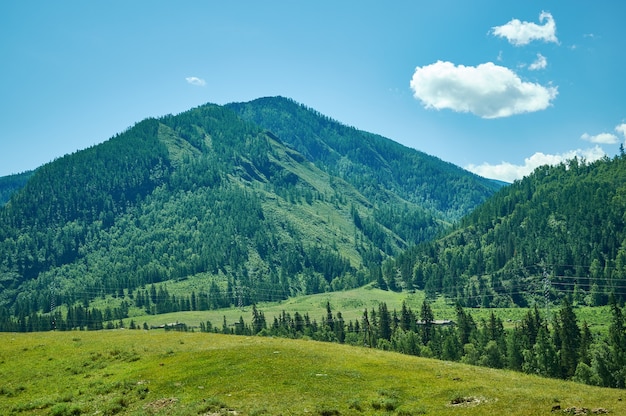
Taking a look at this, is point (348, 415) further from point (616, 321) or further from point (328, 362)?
point (616, 321)

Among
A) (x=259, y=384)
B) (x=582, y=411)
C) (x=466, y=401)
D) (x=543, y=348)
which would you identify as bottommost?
(x=543, y=348)

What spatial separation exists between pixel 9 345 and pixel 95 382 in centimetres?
2995

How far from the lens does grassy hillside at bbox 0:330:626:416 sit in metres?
42.2

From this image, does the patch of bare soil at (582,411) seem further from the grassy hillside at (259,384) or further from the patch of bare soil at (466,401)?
the patch of bare soil at (466,401)

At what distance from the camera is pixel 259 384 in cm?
5019

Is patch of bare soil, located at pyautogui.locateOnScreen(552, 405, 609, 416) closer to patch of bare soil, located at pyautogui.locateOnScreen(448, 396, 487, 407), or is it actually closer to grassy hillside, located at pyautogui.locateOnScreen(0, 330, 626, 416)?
grassy hillside, located at pyautogui.locateOnScreen(0, 330, 626, 416)

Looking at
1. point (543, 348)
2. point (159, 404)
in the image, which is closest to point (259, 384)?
point (159, 404)

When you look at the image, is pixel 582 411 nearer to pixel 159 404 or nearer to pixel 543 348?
pixel 159 404

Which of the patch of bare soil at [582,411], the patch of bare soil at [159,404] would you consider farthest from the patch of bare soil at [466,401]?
the patch of bare soil at [159,404]

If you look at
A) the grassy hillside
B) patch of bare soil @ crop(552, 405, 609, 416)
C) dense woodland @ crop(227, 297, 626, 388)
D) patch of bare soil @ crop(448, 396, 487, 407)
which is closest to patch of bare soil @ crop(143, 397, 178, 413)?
the grassy hillside

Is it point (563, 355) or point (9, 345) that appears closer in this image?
point (9, 345)

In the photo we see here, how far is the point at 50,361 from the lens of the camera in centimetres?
6650

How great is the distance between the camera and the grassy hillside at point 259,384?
4216cm

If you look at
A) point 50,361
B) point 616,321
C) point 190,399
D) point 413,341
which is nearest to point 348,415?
point 190,399
